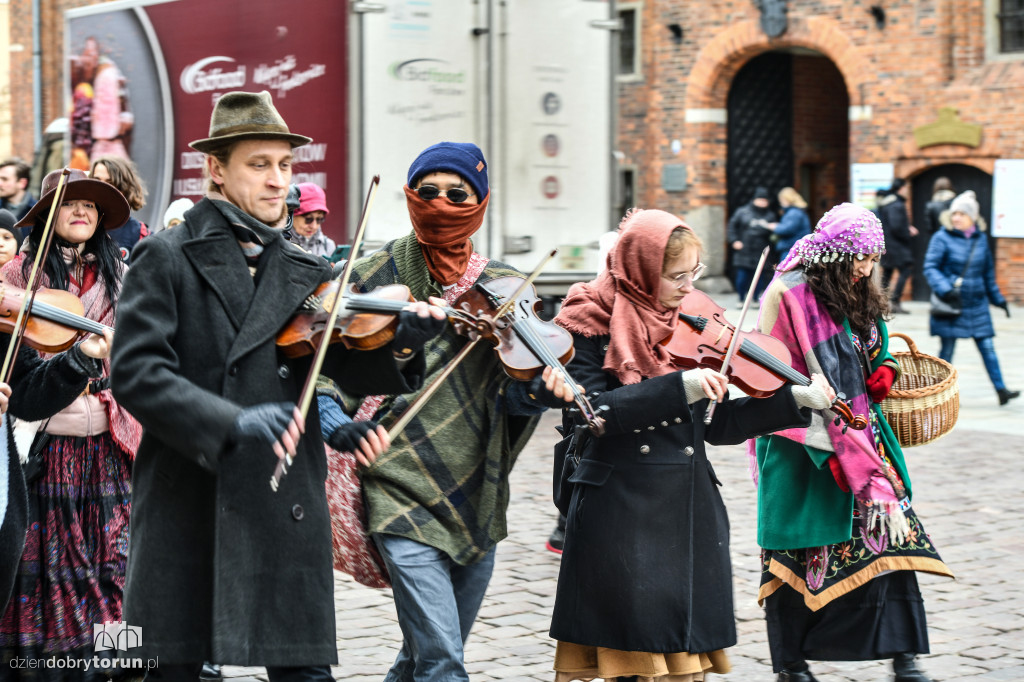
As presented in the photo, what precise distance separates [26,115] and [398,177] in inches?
831

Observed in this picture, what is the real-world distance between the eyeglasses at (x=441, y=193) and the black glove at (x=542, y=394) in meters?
0.55

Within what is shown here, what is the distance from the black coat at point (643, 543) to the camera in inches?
160

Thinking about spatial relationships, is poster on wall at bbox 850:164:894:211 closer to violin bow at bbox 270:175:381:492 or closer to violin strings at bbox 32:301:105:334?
violin strings at bbox 32:301:105:334

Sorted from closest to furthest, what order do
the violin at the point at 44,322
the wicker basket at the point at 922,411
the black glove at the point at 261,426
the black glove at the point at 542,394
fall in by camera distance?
the black glove at the point at 261,426, the black glove at the point at 542,394, the violin at the point at 44,322, the wicker basket at the point at 922,411

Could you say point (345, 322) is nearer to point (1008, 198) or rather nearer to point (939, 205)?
point (939, 205)

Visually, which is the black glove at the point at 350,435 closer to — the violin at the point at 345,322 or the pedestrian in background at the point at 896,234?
the violin at the point at 345,322

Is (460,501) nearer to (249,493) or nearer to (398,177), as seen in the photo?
(249,493)

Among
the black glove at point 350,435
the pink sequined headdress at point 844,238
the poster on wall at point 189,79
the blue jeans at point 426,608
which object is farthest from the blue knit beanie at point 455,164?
the poster on wall at point 189,79

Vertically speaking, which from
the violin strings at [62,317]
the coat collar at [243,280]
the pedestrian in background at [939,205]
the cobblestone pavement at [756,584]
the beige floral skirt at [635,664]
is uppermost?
the pedestrian in background at [939,205]

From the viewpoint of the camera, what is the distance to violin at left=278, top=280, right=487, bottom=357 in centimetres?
338

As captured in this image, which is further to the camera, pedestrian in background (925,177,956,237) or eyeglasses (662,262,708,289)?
pedestrian in background (925,177,956,237)

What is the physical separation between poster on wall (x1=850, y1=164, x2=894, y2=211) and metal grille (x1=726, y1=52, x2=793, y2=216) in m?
2.76

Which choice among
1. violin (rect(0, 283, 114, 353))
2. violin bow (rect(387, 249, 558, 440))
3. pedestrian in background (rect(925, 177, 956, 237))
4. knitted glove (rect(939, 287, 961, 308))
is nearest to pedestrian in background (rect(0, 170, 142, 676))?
violin (rect(0, 283, 114, 353))

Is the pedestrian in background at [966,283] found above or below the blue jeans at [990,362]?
above
